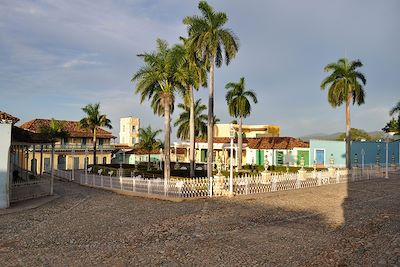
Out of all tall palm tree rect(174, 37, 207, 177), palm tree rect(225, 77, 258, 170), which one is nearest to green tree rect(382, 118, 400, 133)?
palm tree rect(225, 77, 258, 170)

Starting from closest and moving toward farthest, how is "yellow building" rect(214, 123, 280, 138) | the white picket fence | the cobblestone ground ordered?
the cobblestone ground
the white picket fence
"yellow building" rect(214, 123, 280, 138)

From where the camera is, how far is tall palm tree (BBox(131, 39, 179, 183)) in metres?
21.9

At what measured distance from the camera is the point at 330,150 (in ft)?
133

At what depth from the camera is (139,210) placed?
13852mm

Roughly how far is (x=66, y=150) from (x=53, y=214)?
34849 millimetres

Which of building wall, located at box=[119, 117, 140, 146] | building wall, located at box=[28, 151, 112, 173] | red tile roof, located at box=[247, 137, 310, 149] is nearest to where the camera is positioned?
red tile roof, located at box=[247, 137, 310, 149]

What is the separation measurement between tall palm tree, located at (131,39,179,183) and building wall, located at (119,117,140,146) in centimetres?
5719

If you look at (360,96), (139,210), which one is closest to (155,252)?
(139,210)

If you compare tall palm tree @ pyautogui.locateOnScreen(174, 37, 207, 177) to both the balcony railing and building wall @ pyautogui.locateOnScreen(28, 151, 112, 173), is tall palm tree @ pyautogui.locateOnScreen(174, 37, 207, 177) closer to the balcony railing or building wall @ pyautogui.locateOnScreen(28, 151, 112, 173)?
the balcony railing

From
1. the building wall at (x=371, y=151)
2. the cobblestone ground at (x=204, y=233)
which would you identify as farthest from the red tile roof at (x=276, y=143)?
the cobblestone ground at (x=204, y=233)

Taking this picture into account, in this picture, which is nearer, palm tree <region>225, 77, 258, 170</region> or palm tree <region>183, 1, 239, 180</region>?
palm tree <region>183, 1, 239, 180</region>

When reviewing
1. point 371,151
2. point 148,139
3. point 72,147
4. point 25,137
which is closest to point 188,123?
point 148,139

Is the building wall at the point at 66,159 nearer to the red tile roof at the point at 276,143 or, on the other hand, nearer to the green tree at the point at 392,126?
the red tile roof at the point at 276,143

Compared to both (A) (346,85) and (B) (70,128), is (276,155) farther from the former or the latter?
(B) (70,128)
